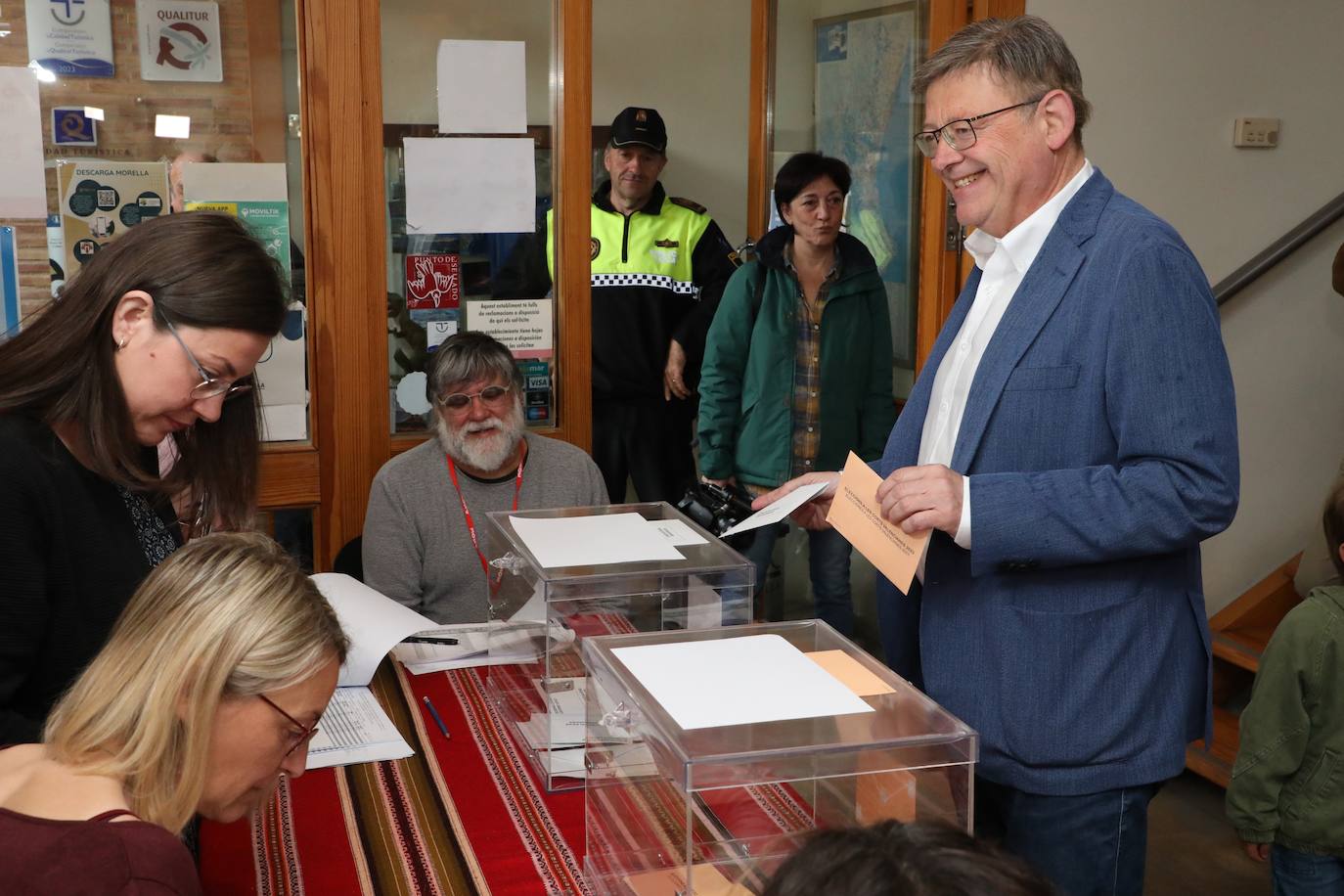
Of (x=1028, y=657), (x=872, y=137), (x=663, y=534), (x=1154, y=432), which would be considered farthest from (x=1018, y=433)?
(x=872, y=137)

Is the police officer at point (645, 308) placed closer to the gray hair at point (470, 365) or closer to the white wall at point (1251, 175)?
the gray hair at point (470, 365)

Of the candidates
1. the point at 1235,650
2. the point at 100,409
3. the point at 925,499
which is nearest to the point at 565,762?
the point at 925,499

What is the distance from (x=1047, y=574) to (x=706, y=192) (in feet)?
9.84

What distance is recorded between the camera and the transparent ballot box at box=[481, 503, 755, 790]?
68.6 inches

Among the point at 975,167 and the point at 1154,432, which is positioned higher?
the point at 975,167

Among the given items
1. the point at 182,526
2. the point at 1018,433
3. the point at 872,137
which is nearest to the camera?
the point at 1018,433

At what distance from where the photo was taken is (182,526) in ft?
6.21

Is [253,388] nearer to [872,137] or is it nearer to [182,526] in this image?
[182,526]

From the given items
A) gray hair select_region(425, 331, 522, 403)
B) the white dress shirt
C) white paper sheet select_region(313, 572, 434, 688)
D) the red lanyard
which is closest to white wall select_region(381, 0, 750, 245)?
gray hair select_region(425, 331, 522, 403)

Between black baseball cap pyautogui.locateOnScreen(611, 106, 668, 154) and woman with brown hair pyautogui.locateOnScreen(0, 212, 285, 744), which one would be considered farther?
black baseball cap pyautogui.locateOnScreen(611, 106, 668, 154)

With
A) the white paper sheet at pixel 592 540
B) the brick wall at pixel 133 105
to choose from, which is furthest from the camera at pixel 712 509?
the brick wall at pixel 133 105

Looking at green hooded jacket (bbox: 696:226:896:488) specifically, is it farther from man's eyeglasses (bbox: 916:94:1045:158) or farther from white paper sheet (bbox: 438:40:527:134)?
man's eyeglasses (bbox: 916:94:1045:158)

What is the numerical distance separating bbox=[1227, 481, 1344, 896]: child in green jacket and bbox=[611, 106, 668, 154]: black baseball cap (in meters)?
2.33

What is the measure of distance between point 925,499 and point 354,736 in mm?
926
